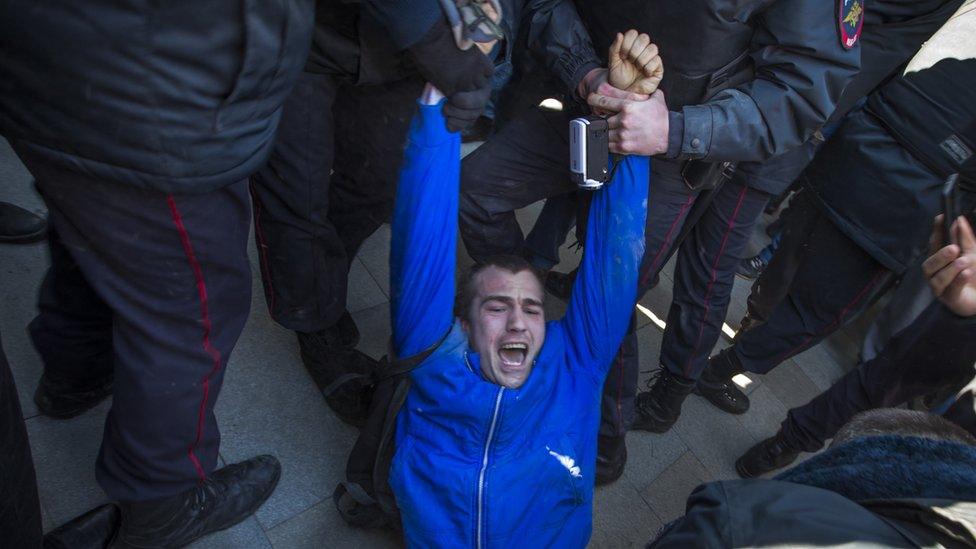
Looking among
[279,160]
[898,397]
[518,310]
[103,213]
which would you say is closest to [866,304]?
[898,397]

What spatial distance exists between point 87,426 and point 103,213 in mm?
1119

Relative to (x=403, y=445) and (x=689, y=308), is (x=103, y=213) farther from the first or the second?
(x=689, y=308)

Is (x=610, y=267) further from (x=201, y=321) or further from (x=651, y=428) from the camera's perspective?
(x=201, y=321)

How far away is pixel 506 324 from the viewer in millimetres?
2166

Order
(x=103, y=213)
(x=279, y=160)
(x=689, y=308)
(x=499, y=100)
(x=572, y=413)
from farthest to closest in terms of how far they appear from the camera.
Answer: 1. (x=499, y=100)
2. (x=689, y=308)
3. (x=572, y=413)
4. (x=279, y=160)
5. (x=103, y=213)

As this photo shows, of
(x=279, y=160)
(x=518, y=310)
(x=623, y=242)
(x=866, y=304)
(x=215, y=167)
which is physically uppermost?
(x=215, y=167)

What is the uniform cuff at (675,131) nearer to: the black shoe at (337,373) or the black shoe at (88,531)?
the black shoe at (337,373)

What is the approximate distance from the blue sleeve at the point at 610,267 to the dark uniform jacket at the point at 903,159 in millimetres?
1062

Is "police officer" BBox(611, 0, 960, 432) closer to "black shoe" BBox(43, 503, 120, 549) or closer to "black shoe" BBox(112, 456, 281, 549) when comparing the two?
"black shoe" BBox(112, 456, 281, 549)

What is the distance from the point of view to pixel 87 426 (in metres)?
2.15

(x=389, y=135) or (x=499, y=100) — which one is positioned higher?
(x=389, y=135)

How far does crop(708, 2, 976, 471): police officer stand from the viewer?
2.49m

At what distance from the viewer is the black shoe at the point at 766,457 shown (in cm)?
279

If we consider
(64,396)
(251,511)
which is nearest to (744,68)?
(251,511)
